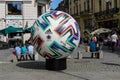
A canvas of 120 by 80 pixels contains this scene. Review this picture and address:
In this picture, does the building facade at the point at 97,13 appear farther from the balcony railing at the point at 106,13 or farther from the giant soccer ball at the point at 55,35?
the giant soccer ball at the point at 55,35

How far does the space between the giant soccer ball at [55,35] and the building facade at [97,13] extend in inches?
1230

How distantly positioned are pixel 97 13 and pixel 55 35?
38.9 m

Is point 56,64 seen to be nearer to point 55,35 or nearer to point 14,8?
point 55,35

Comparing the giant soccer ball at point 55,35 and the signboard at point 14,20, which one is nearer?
the giant soccer ball at point 55,35

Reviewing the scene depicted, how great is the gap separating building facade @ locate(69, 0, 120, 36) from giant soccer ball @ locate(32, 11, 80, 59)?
31250 millimetres

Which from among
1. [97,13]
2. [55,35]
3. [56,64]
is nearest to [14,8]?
[97,13]

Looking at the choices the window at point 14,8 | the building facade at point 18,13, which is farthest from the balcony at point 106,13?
the window at point 14,8

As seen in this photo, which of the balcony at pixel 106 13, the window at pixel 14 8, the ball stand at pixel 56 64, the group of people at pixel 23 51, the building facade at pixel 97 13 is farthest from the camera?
the building facade at pixel 97 13

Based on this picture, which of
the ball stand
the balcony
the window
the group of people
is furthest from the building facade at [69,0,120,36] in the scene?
the ball stand

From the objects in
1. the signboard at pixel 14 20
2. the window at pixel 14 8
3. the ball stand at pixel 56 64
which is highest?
the window at pixel 14 8

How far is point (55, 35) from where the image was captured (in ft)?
41.4

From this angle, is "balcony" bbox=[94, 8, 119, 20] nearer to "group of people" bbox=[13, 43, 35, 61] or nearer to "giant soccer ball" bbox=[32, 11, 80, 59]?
"group of people" bbox=[13, 43, 35, 61]

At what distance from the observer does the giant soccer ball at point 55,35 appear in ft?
41.5

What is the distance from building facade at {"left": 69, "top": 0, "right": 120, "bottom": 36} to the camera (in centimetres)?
4457
